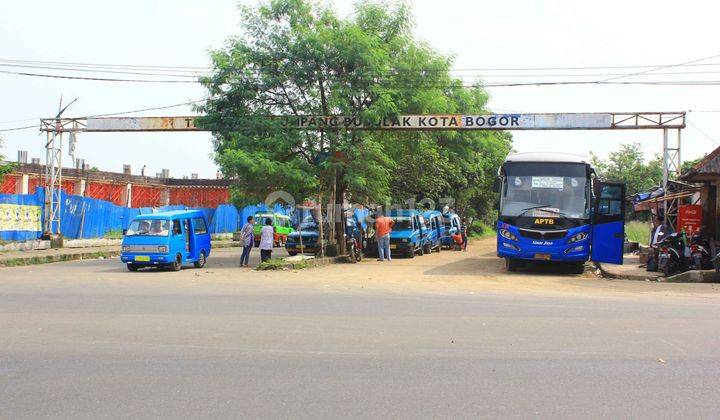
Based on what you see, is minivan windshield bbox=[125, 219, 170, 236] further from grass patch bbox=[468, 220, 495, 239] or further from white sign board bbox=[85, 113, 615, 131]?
grass patch bbox=[468, 220, 495, 239]

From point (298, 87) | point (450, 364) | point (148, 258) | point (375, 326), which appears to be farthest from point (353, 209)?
point (450, 364)

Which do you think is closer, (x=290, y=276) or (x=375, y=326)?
(x=375, y=326)

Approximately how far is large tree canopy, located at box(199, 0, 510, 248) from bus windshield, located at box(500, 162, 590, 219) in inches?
231

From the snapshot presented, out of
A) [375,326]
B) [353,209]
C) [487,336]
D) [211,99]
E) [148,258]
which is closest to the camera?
[487,336]

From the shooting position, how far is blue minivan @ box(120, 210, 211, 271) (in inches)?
794

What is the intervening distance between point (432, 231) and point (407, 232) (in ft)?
18.4

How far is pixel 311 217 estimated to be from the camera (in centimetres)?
2948

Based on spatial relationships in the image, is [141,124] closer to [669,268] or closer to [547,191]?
[547,191]

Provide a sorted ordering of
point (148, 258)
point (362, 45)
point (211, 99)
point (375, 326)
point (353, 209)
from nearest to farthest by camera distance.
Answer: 1. point (375, 326)
2. point (148, 258)
3. point (362, 45)
4. point (211, 99)
5. point (353, 209)

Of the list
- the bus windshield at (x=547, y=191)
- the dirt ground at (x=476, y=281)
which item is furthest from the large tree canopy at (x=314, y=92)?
the bus windshield at (x=547, y=191)

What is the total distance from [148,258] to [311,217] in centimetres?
1028

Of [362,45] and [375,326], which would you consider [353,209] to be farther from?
[375,326]

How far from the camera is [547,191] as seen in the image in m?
19.7

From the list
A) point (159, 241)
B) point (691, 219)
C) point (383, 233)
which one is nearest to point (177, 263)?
point (159, 241)
